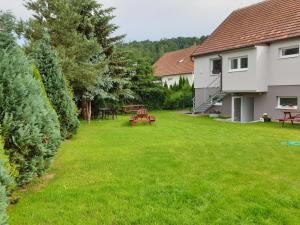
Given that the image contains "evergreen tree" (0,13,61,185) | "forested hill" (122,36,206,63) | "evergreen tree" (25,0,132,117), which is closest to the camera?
"evergreen tree" (0,13,61,185)

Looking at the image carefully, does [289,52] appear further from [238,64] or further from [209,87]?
[209,87]

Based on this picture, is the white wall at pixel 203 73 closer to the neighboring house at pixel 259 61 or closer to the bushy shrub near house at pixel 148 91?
the neighboring house at pixel 259 61

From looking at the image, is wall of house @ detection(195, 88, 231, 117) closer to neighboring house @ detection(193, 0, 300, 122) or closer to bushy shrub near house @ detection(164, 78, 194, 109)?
neighboring house @ detection(193, 0, 300, 122)

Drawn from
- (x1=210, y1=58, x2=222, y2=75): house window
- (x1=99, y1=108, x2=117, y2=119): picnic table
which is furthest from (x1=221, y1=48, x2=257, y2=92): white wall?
(x1=99, y1=108, x2=117, y2=119): picnic table

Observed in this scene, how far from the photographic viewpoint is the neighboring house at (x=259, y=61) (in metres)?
18.9

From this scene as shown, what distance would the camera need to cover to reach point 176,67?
155 ft

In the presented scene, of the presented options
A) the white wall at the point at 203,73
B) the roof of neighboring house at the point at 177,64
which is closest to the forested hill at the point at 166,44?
the roof of neighboring house at the point at 177,64

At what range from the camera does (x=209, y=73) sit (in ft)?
85.3

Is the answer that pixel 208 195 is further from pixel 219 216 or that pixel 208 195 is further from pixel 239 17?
pixel 239 17

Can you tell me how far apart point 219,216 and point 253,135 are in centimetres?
939

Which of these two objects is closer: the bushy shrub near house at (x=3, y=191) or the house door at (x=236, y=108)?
the bushy shrub near house at (x=3, y=191)

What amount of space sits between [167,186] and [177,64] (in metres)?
42.4

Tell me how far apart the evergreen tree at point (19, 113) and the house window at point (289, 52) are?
15.8m

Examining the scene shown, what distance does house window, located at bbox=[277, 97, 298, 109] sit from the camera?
741 inches
